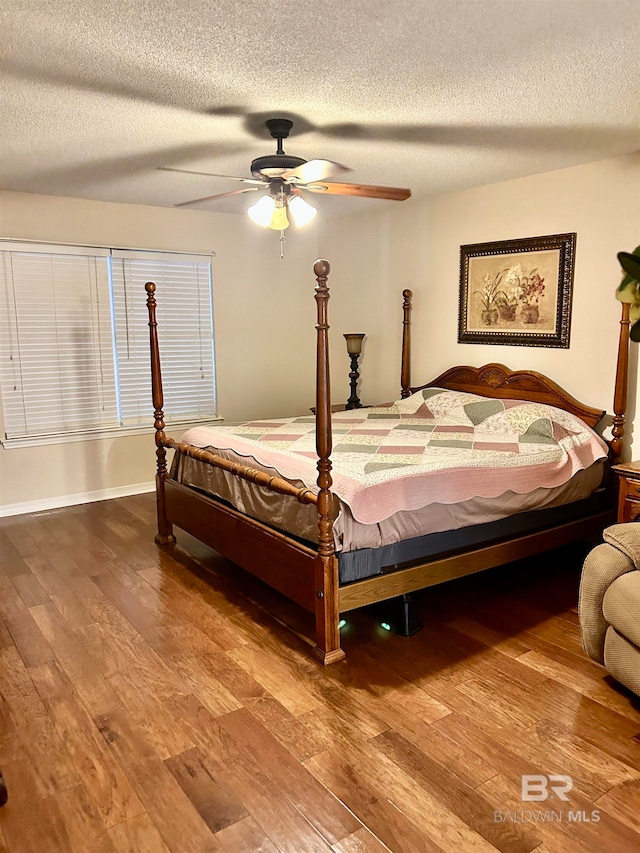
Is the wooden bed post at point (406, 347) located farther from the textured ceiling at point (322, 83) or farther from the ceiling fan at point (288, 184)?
the ceiling fan at point (288, 184)

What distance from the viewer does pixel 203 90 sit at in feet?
8.43

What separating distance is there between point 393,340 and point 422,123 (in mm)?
2481

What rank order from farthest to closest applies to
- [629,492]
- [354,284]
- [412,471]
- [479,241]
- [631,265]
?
1. [354,284]
2. [479,241]
3. [629,492]
4. [412,471]
5. [631,265]

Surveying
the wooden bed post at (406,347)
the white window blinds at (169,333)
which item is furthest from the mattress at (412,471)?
the white window blinds at (169,333)

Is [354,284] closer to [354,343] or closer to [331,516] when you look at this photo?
[354,343]

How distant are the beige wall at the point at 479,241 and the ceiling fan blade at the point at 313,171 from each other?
180 cm

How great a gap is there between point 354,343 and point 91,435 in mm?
2355

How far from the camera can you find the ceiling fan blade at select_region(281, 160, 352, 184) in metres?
2.80

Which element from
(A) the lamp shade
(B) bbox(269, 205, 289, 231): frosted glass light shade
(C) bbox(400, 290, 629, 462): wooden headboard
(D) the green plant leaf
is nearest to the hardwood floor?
(C) bbox(400, 290, 629, 462): wooden headboard

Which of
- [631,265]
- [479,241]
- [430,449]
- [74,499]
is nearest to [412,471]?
[430,449]

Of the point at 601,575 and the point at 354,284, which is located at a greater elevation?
the point at 354,284

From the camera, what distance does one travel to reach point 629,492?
323 centimetres

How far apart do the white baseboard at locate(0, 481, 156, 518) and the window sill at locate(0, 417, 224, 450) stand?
0.45 m

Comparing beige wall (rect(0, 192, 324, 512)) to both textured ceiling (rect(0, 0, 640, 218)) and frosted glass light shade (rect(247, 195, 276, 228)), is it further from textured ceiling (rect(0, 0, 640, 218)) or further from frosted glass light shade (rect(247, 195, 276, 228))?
frosted glass light shade (rect(247, 195, 276, 228))
